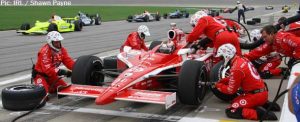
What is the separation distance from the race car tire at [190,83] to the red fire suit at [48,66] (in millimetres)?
2572

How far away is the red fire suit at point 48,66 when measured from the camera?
26.0 ft

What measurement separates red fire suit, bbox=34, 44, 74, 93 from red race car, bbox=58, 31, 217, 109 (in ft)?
1.74

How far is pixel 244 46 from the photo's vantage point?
1070 centimetres

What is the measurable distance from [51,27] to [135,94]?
15055 mm

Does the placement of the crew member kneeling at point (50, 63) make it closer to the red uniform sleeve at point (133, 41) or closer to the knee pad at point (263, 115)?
the red uniform sleeve at point (133, 41)

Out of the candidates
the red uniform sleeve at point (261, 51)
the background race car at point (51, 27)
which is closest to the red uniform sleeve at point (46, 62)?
the red uniform sleeve at point (261, 51)

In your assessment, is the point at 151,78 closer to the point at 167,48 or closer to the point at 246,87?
the point at 167,48

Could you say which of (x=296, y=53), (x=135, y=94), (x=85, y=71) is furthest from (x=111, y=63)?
(x=296, y=53)

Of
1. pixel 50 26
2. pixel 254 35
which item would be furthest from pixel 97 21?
pixel 254 35

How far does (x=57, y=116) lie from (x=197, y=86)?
227 cm

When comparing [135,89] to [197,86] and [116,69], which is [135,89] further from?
[116,69]

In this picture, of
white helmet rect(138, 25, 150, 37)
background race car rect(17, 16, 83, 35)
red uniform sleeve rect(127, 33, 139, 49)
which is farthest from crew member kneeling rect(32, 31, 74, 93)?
background race car rect(17, 16, 83, 35)

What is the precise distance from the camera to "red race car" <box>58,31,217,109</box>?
6406mm

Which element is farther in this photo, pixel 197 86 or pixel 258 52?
pixel 258 52
